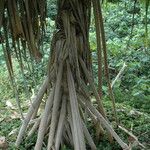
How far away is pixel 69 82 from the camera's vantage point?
2609 millimetres

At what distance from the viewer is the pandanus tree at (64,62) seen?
244 cm

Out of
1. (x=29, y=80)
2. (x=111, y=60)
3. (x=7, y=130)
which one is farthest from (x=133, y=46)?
(x=7, y=130)

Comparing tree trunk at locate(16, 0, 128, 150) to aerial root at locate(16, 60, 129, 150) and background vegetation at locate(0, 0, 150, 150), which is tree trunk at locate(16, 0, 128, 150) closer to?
aerial root at locate(16, 60, 129, 150)

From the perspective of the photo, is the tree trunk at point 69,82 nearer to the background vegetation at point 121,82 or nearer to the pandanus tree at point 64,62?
the pandanus tree at point 64,62

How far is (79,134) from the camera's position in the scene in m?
2.53

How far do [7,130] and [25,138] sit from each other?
0.34 m

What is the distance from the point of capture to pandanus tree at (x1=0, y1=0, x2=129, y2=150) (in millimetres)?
2436

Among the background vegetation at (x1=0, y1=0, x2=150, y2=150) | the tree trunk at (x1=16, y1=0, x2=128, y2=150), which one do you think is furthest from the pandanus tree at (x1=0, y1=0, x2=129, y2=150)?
the background vegetation at (x1=0, y1=0, x2=150, y2=150)

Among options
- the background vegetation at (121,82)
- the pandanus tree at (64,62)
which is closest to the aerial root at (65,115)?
the pandanus tree at (64,62)

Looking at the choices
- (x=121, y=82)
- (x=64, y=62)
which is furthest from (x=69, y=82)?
(x=121, y=82)

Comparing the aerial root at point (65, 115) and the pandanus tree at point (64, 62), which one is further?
the aerial root at point (65, 115)

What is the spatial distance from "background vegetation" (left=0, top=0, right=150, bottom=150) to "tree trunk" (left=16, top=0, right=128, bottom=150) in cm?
15

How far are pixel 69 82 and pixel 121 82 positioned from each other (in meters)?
2.61

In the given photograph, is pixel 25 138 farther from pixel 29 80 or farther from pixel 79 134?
pixel 29 80
